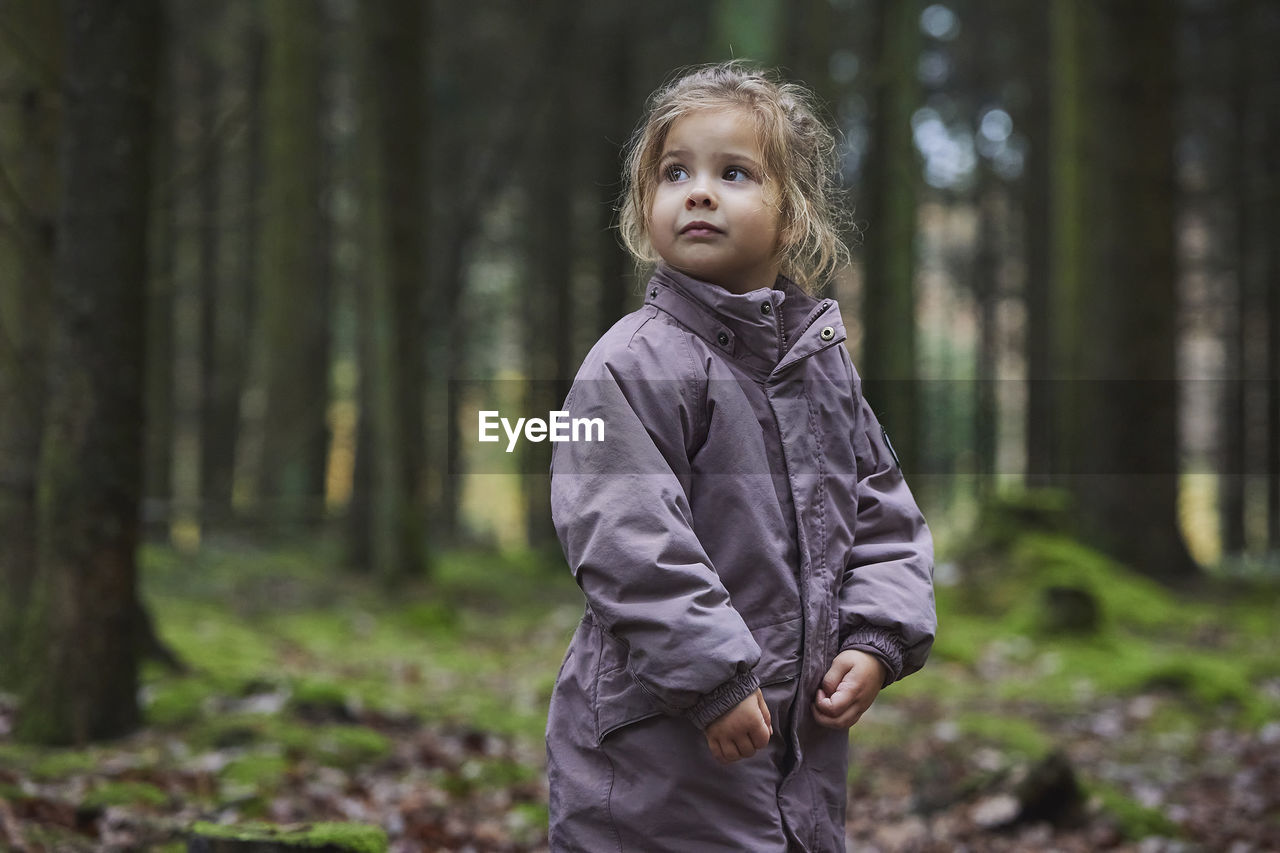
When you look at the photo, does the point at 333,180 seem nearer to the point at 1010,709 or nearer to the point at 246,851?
the point at 1010,709

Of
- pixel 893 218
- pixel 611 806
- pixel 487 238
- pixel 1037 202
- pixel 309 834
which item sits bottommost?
pixel 309 834

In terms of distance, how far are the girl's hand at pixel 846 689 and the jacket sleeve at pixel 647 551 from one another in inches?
8.6

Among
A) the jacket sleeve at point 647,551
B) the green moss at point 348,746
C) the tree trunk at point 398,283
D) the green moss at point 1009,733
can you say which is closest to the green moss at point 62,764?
the green moss at point 348,746

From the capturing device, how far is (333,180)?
17.1 metres

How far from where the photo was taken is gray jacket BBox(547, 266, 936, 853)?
1.88 m

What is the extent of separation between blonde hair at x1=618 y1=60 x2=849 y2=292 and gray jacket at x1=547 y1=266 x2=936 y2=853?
157 millimetres

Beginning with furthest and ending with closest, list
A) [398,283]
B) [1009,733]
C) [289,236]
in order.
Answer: [289,236] → [398,283] → [1009,733]

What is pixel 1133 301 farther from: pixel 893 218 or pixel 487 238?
pixel 487 238

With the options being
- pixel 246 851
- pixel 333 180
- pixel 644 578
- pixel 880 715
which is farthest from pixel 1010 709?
pixel 333 180

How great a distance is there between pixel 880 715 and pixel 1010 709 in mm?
751

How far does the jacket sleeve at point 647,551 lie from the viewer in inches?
72.4

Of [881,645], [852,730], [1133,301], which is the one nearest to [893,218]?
[1133,301]

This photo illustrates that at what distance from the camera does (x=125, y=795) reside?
3992 millimetres

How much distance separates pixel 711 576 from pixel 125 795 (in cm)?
298
